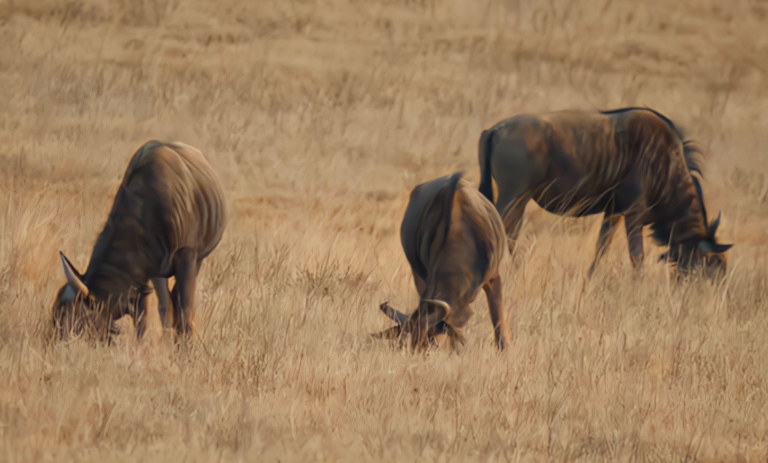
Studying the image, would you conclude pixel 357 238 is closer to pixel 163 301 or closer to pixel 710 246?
pixel 710 246

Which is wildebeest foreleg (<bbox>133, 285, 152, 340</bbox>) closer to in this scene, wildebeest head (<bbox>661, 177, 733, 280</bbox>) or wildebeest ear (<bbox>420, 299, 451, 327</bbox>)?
wildebeest ear (<bbox>420, 299, 451, 327</bbox>)

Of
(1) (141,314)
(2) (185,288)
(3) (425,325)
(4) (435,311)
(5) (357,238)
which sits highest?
(4) (435,311)

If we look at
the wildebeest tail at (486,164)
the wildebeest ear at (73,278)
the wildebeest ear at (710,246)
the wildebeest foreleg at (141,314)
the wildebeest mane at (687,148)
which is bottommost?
the wildebeest foreleg at (141,314)

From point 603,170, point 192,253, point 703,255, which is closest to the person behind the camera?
point 192,253

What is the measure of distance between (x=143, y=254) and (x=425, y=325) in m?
1.92

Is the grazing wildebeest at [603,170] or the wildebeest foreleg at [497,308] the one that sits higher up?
the grazing wildebeest at [603,170]

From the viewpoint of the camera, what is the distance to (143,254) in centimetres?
489

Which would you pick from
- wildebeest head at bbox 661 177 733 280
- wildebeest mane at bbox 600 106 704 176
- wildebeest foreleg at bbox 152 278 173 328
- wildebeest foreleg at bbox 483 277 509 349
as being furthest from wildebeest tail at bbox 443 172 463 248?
wildebeest mane at bbox 600 106 704 176

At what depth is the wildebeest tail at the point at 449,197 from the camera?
16.2 feet

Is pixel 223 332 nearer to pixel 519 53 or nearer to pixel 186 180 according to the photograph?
pixel 186 180

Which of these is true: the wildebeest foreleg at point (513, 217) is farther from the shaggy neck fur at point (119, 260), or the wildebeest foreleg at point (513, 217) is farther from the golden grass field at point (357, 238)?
the shaggy neck fur at point (119, 260)

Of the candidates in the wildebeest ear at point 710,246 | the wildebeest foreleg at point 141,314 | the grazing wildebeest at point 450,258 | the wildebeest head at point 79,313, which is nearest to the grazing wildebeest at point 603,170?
the wildebeest ear at point 710,246

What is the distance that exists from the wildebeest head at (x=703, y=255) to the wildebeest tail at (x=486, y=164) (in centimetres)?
192

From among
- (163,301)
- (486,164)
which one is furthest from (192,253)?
(486,164)
